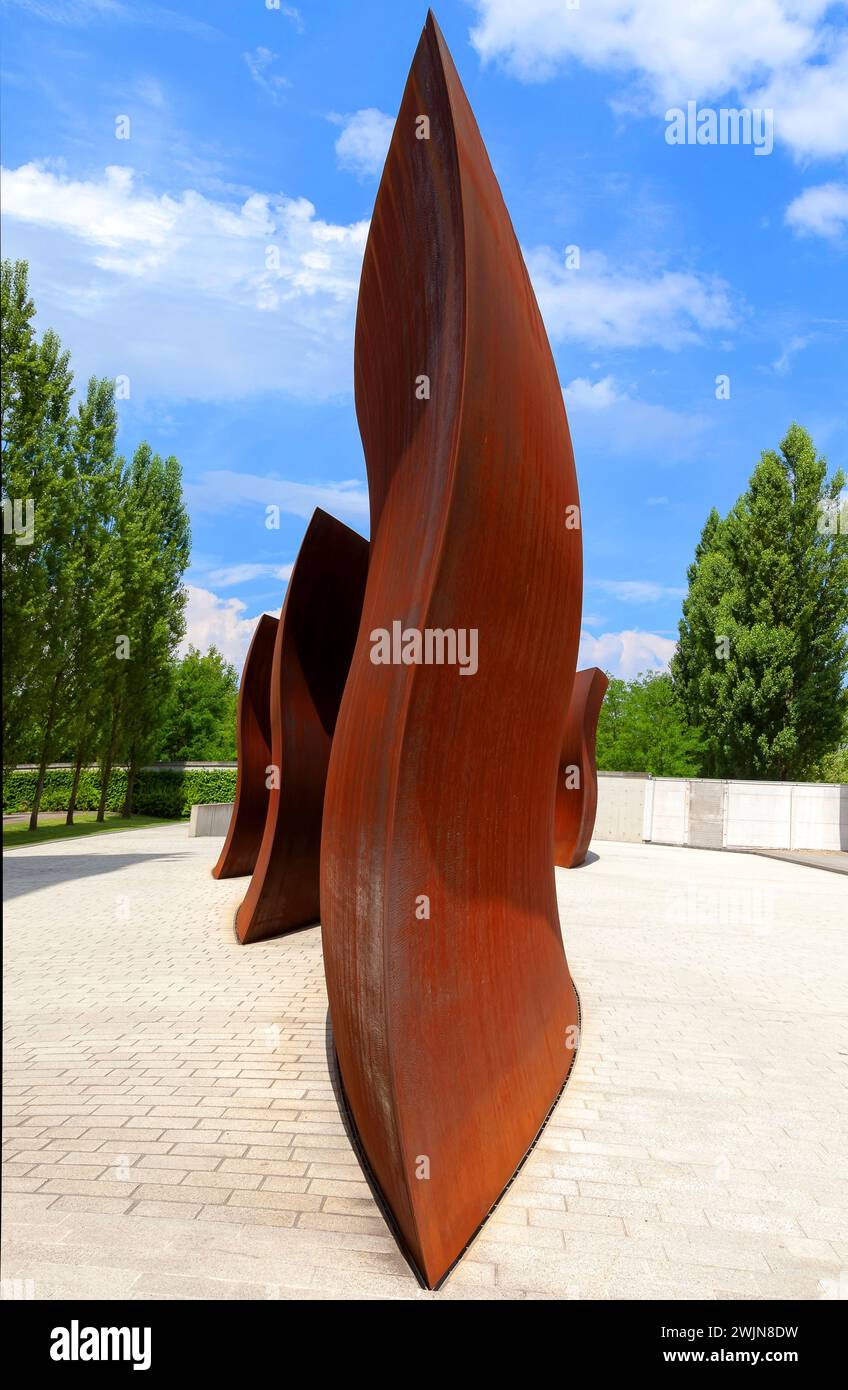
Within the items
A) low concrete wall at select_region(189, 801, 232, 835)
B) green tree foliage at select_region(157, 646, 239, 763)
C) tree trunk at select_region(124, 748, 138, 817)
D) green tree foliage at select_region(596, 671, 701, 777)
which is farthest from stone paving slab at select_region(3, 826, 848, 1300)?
green tree foliage at select_region(157, 646, 239, 763)

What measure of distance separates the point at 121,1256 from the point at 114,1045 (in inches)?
109

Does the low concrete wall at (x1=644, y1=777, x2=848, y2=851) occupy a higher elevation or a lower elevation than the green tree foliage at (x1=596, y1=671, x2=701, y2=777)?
lower

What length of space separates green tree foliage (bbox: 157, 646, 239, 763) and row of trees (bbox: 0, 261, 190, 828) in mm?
7748

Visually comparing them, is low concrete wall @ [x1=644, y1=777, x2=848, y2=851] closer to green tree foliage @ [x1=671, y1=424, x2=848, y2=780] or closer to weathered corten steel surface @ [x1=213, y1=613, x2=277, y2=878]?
green tree foliage @ [x1=671, y1=424, x2=848, y2=780]

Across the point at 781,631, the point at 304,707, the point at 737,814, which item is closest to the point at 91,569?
the point at 304,707

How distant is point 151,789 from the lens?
108 feet

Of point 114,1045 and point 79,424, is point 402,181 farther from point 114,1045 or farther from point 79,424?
point 79,424

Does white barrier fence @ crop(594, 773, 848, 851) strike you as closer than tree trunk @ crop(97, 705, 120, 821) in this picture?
Yes

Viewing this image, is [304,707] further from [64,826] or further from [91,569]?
[64,826]

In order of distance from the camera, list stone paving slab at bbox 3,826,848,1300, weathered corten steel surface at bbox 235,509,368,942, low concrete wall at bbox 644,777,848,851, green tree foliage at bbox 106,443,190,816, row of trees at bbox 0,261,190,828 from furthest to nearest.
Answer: green tree foliage at bbox 106,443,190,816, low concrete wall at bbox 644,777,848,851, row of trees at bbox 0,261,190,828, weathered corten steel surface at bbox 235,509,368,942, stone paving slab at bbox 3,826,848,1300

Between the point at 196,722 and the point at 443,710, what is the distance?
39357 mm

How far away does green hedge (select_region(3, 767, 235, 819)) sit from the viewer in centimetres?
3275

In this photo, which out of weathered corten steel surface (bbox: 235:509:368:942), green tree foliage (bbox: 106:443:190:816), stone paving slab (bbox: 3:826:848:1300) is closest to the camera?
stone paving slab (bbox: 3:826:848:1300)
